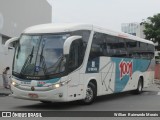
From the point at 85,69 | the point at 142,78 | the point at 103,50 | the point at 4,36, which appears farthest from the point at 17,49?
the point at 4,36

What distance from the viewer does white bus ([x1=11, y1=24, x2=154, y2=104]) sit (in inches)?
613

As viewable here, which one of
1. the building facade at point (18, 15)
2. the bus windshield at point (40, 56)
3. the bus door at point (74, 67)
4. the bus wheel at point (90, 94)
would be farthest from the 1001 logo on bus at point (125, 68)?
the building facade at point (18, 15)

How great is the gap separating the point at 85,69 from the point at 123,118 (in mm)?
4647

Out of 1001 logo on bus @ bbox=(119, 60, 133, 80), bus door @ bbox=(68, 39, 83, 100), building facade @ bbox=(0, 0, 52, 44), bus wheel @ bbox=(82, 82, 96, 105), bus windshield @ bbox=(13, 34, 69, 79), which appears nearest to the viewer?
bus windshield @ bbox=(13, 34, 69, 79)

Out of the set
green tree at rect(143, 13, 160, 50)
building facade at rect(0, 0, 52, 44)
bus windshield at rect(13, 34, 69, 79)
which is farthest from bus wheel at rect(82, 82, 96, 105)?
green tree at rect(143, 13, 160, 50)

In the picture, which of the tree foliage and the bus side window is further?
the tree foliage

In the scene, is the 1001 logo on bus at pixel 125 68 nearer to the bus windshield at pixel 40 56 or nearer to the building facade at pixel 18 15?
the bus windshield at pixel 40 56

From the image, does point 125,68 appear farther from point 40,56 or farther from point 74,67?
point 40,56

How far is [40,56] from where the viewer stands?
1592 cm

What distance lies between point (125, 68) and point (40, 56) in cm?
681

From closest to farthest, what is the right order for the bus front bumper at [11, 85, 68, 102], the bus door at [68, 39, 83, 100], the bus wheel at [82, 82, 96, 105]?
the bus front bumper at [11, 85, 68, 102], the bus door at [68, 39, 83, 100], the bus wheel at [82, 82, 96, 105]

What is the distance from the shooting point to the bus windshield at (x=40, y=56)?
15.7 metres

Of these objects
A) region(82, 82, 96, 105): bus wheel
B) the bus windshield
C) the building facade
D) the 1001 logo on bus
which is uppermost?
the building facade

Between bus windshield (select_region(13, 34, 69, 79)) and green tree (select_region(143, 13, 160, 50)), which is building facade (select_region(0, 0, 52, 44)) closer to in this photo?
bus windshield (select_region(13, 34, 69, 79))
